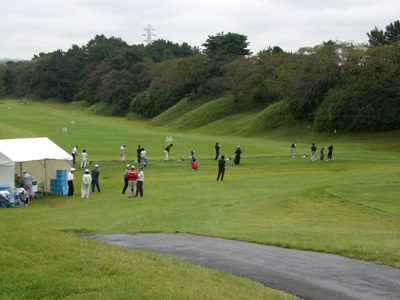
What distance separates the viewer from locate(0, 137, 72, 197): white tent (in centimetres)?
2347

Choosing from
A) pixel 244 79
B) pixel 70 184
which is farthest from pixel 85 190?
pixel 244 79

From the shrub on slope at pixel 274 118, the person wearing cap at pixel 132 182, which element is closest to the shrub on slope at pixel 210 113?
the shrub on slope at pixel 274 118

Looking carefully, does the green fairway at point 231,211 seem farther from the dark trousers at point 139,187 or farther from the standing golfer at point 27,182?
the standing golfer at point 27,182

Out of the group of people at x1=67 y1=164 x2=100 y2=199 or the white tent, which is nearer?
the white tent

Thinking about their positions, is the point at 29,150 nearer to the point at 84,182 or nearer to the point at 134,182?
the point at 84,182

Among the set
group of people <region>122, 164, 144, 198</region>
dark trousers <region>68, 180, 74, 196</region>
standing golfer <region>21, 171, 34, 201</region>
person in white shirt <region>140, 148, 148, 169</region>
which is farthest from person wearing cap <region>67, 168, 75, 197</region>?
person in white shirt <region>140, 148, 148, 169</region>

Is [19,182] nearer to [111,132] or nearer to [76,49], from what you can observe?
[111,132]

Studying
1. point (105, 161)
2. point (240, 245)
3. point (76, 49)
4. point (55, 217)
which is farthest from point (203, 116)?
point (76, 49)

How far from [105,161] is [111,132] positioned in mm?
24656

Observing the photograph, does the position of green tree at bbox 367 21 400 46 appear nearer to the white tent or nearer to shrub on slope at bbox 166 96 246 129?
shrub on slope at bbox 166 96 246 129

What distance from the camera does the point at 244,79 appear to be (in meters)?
86.1

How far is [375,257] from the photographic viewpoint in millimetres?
11391

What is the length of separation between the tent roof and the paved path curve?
39.1 ft

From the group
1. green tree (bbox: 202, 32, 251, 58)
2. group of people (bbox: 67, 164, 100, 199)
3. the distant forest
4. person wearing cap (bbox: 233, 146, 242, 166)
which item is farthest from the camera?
green tree (bbox: 202, 32, 251, 58)
